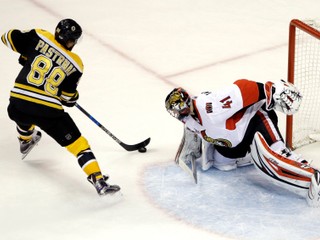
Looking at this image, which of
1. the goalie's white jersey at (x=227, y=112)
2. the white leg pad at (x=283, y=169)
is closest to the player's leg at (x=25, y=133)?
the goalie's white jersey at (x=227, y=112)

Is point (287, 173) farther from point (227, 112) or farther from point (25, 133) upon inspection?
point (25, 133)

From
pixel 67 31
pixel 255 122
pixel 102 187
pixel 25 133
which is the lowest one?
pixel 102 187

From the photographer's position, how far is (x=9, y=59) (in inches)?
230

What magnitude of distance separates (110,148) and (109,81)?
2.80ft

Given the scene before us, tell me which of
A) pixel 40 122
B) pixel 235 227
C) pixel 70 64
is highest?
pixel 70 64

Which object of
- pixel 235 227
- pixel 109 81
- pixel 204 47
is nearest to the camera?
pixel 235 227

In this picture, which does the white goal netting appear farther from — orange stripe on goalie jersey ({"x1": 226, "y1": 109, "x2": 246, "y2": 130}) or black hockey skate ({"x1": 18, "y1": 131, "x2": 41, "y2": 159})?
black hockey skate ({"x1": 18, "y1": 131, "x2": 41, "y2": 159})

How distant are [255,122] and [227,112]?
0.19 metres

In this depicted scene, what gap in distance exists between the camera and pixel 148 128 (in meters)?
4.93

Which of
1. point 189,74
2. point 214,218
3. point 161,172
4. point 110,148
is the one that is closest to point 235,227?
point 214,218

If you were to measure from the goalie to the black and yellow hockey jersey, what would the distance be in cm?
51

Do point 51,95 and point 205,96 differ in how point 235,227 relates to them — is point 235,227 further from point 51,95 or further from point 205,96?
point 51,95

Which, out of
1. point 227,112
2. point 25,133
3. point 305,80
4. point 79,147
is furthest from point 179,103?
point 305,80

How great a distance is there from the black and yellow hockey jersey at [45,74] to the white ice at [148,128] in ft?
1.49
